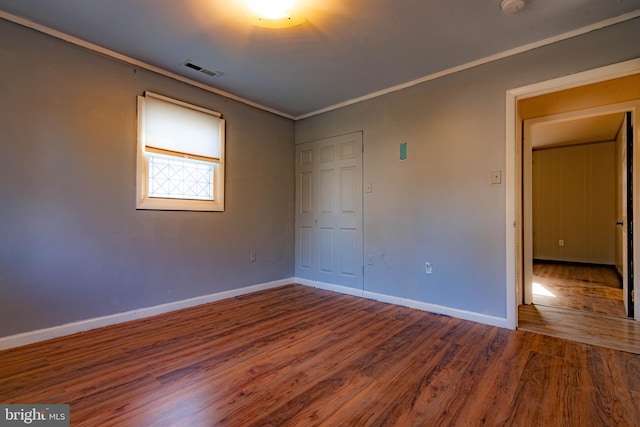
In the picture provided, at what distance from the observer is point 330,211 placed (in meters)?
4.28

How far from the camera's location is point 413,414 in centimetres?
159

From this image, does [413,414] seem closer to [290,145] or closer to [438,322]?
[438,322]

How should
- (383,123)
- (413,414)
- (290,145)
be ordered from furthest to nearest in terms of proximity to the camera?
1. (290,145)
2. (383,123)
3. (413,414)

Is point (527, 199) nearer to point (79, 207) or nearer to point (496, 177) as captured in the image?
point (496, 177)

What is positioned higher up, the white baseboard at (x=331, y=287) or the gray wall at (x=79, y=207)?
the gray wall at (x=79, y=207)

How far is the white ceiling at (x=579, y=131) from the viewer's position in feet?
16.2

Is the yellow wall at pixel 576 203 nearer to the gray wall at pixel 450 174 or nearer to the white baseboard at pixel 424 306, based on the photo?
the gray wall at pixel 450 174

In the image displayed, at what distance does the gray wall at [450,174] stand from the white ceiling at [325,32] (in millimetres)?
201

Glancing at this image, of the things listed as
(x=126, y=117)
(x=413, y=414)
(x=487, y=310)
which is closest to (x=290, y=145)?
(x=126, y=117)

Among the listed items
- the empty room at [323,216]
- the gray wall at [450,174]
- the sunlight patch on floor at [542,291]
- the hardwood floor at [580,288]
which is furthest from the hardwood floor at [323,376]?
the sunlight patch on floor at [542,291]

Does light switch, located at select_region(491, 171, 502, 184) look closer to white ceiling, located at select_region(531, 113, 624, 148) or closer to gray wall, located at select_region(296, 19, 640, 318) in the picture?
gray wall, located at select_region(296, 19, 640, 318)

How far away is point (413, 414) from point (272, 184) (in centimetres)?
337

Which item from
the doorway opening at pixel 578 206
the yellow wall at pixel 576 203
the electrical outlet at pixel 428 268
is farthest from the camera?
the yellow wall at pixel 576 203

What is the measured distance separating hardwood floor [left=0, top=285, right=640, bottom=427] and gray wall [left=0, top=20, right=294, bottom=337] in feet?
1.28
